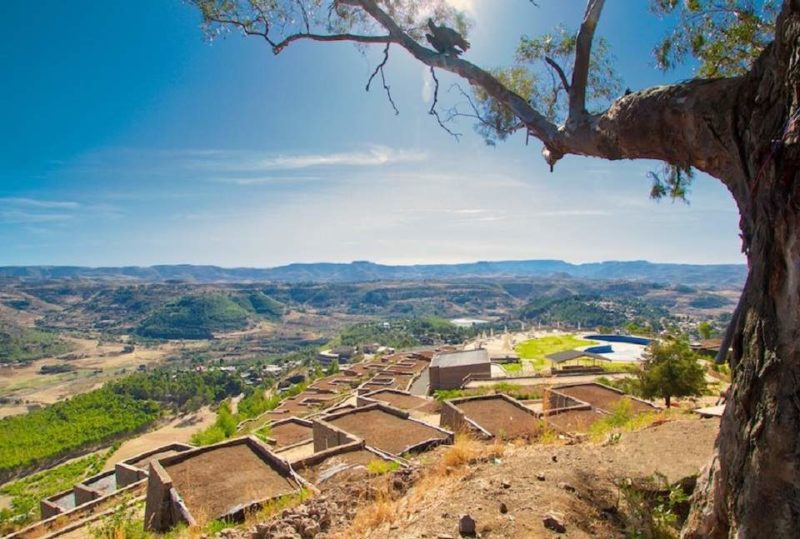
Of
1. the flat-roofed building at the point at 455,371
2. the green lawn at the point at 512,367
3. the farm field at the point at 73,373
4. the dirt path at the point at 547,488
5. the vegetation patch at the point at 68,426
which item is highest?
the dirt path at the point at 547,488

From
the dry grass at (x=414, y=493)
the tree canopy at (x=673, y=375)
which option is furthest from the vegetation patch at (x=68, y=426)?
the dry grass at (x=414, y=493)

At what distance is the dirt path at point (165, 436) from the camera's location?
35.5 metres

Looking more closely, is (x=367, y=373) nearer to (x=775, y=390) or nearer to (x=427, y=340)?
(x=775, y=390)

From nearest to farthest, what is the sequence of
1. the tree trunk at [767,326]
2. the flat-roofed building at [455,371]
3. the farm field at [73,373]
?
the tree trunk at [767,326] < the flat-roofed building at [455,371] < the farm field at [73,373]

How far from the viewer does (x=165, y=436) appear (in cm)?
4644

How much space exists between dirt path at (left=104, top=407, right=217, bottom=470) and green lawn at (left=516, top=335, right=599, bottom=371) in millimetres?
35603

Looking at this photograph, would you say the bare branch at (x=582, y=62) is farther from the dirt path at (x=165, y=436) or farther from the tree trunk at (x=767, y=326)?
the dirt path at (x=165, y=436)

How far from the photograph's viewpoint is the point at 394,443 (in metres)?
12.3

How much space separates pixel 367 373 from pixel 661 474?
46.5m

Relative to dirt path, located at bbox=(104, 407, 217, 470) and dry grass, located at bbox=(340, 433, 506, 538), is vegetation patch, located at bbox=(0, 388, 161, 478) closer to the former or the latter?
dirt path, located at bbox=(104, 407, 217, 470)

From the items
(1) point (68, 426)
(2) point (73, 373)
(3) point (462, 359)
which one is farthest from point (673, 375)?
(2) point (73, 373)

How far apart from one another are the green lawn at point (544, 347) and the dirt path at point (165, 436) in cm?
3560

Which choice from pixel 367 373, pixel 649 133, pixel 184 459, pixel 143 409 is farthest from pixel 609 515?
pixel 143 409

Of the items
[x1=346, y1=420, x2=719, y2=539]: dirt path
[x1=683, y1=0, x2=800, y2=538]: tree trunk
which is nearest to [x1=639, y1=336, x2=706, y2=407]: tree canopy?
[x1=346, y1=420, x2=719, y2=539]: dirt path
